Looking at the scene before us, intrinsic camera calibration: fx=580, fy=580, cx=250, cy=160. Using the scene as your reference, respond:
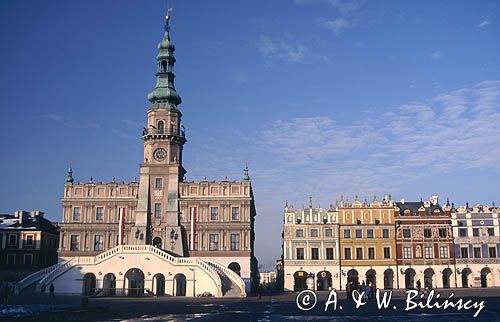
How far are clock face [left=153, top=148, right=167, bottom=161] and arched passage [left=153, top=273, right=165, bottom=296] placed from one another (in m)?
16.3

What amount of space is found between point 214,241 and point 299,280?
1397cm

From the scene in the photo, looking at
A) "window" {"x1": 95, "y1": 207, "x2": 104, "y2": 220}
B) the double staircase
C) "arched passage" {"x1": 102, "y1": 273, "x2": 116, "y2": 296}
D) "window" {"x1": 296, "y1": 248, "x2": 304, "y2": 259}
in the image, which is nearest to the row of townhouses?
"window" {"x1": 296, "y1": 248, "x2": 304, "y2": 259}

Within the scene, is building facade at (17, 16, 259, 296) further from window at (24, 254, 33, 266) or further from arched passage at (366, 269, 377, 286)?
arched passage at (366, 269, 377, 286)

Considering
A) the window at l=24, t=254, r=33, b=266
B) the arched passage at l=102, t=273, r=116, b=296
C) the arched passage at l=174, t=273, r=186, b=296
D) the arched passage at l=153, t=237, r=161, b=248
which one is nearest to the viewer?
the arched passage at l=102, t=273, r=116, b=296

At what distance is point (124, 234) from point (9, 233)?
59.5ft

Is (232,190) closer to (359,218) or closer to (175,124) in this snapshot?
(175,124)

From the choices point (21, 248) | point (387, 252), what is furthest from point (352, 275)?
point (21, 248)

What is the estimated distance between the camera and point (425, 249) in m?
79.2

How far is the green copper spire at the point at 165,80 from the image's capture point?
78750 mm

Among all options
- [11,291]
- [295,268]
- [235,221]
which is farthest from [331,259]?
[11,291]

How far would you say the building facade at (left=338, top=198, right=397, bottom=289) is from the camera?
78.3 metres

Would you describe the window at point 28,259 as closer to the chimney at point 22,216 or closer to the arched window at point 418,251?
the chimney at point 22,216

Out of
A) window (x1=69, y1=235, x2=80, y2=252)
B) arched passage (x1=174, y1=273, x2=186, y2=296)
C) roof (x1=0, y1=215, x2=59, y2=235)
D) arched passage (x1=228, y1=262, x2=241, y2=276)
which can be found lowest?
arched passage (x1=174, y1=273, x2=186, y2=296)

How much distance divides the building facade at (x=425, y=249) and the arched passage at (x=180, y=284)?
97.4 feet
